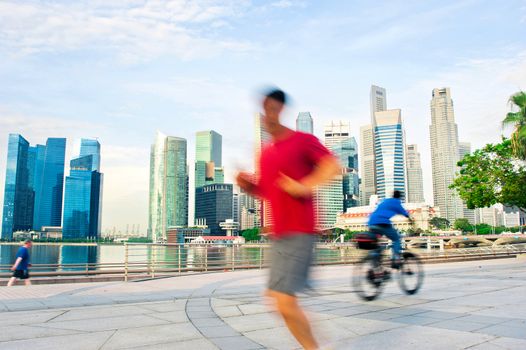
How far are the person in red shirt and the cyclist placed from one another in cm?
409

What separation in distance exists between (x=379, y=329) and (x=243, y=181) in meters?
2.24

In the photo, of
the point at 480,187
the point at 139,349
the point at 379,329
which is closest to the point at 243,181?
the point at 139,349

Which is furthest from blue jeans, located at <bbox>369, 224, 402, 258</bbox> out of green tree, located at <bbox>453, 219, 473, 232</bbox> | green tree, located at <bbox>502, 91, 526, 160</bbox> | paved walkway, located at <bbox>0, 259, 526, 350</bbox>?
green tree, located at <bbox>453, 219, 473, 232</bbox>

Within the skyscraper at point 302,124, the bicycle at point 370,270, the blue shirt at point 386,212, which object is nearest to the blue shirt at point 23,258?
the skyscraper at point 302,124

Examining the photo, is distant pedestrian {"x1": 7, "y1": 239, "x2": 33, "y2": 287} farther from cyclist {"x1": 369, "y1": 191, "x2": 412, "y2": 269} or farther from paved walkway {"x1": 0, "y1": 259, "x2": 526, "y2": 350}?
cyclist {"x1": 369, "y1": 191, "x2": 412, "y2": 269}

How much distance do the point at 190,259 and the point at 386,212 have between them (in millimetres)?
9687

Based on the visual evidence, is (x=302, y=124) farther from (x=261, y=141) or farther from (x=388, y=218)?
(x=261, y=141)

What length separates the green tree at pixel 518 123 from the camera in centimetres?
2069

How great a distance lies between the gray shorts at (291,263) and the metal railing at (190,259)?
3.71 meters

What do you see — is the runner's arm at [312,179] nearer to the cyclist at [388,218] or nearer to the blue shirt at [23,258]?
the cyclist at [388,218]

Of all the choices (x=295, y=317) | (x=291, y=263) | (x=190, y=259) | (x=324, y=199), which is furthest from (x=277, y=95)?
(x=190, y=259)

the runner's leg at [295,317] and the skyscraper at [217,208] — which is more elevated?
the skyscraper at [217,208]

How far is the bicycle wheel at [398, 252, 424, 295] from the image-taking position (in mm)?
6871

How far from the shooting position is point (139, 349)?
3.57m
